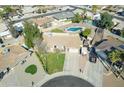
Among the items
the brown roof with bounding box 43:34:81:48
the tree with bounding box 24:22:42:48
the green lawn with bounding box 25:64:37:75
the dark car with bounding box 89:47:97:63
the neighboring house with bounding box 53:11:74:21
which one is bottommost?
the green lawn with bounding box 25:64:37:75

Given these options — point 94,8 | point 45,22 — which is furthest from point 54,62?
point 94,8

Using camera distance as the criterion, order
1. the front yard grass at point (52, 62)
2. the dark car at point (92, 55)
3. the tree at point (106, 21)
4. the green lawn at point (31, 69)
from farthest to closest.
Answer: the tree at point (106, 21) → the dark car at point (92, 55) → the front yard grass at point (52, 62) → the green lawn at point (31, 69)

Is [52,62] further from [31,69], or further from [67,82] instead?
[67,82]

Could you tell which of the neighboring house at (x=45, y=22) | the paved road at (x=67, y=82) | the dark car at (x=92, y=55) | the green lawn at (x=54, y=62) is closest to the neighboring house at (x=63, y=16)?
the neighboring house at (x=45, y=22)

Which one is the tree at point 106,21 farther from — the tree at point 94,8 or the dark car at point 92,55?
the tree at point 94,8

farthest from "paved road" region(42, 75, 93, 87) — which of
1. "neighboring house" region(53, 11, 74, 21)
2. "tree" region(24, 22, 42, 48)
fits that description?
"neighboring house" region(53, 11, 74, 21)

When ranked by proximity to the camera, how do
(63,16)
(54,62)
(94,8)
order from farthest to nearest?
1. (94,8)
2. (63,16)
3. (54,62)

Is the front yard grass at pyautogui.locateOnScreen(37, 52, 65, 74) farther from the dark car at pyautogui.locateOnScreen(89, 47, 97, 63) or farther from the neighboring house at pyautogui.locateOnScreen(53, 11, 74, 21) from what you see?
the neighboring house at pyautogui.locateOnScreen(53, 11, 74, 21)

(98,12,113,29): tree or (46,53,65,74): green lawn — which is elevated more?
(98,12,113,29): tree
